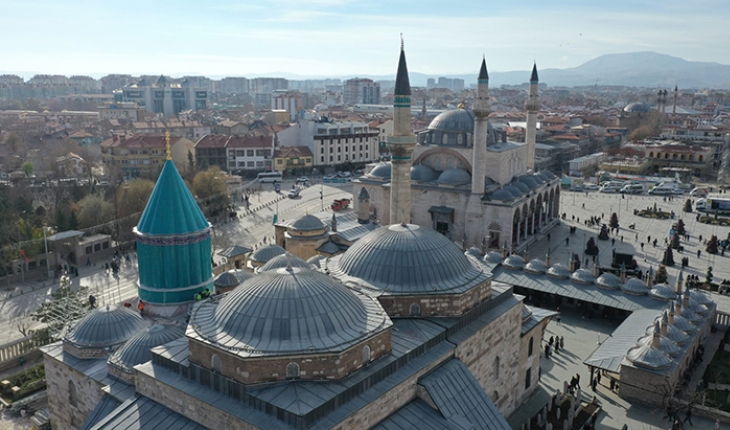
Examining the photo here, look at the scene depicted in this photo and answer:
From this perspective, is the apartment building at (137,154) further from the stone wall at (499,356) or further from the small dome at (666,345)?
the small dome at (666,345)

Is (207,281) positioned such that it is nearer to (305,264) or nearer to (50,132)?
(305,264)

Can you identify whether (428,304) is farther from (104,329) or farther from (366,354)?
(104,329)

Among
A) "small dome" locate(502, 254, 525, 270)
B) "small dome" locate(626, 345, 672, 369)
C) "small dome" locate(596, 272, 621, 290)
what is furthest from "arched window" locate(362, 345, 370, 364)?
"small dome" locate(502, 254, 525, 270)

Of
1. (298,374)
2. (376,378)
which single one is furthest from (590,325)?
(298,374)

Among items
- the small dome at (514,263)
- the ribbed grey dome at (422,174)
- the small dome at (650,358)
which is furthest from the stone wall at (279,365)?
the ribbed grey dome at (422,174)

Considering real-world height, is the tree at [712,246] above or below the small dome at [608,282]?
below

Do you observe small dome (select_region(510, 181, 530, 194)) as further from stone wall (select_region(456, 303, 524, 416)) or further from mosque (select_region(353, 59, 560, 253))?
stone wall (select_region(456, 303, 524, 416))
